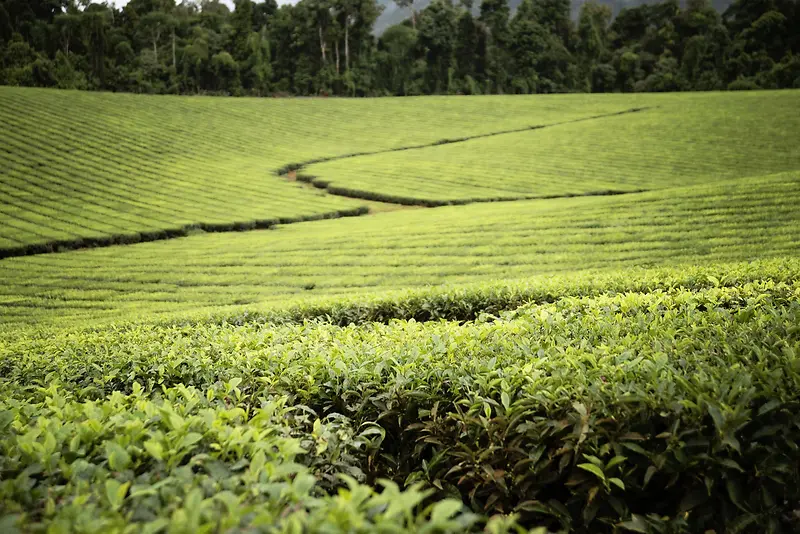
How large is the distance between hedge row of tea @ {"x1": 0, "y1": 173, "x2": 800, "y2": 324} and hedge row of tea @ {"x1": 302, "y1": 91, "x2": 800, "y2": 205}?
7.31m

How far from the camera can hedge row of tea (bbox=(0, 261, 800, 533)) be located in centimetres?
218

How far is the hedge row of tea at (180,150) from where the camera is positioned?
74.4ft

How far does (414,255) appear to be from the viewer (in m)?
15.3

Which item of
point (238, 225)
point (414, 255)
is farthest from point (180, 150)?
point (414, 255)

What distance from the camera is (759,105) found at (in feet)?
140

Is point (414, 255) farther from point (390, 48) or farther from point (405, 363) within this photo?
point (390, 48)

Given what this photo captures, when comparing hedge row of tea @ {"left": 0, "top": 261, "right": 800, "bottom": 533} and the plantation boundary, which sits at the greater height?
hedge row of tea @ {"left": 0, "top": 261, "right": 800, "bottom": 533}

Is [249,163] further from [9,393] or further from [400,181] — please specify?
[9,393]

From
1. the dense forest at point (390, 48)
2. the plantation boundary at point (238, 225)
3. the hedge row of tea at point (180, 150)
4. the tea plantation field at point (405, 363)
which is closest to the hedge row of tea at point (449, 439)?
the tea plantation field at point (405, 363)

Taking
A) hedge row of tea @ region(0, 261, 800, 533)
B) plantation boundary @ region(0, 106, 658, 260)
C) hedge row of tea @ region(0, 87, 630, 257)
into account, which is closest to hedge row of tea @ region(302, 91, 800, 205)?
plantation boundary @ region(0, 106, 658, 260)

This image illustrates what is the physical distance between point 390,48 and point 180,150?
45.6 m

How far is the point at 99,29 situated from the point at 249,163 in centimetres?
3463

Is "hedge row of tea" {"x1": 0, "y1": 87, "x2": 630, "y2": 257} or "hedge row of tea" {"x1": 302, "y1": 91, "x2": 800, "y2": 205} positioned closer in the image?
"hedge row of tea" {"x1": 0, "y1": 87, "x2": 630, "y2": 257}

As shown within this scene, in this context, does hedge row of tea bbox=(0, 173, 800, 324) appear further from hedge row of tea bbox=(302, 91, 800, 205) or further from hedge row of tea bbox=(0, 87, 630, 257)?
hedge row of tea bbox=(302, 91, 800, 205)
